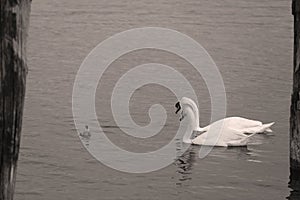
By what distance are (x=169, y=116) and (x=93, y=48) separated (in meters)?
6.06

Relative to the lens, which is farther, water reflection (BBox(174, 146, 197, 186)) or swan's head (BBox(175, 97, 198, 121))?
swan's head (BBox(175, 97, 198, 121))

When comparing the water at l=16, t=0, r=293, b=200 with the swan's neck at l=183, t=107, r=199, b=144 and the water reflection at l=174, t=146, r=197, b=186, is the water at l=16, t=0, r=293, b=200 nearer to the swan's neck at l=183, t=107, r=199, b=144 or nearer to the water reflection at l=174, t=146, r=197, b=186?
the water reflection at l=174, t=146, r=197, b=186

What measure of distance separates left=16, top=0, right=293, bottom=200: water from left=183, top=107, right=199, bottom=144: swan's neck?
0.64 ft

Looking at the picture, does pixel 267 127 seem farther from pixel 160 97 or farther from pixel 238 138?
pixel 160 97

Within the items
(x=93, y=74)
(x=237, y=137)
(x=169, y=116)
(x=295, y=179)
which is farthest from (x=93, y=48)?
(x=295, y=179)

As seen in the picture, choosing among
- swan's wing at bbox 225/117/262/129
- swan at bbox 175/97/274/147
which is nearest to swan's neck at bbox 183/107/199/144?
swan at bbox 175/97/274/147

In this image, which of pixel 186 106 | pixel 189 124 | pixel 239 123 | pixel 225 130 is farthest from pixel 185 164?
pixel 186 106

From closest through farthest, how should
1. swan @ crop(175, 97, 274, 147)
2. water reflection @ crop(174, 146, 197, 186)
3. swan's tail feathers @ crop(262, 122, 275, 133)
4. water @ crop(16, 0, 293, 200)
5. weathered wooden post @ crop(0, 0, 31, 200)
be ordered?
weathered wooden post @ crop(0, 0, 31, 200), water @ crop(16, 0, 293, 200), water reflection @ crop(174, 146, 197, 186), swan @ crop(175, 97, 274, 147), swan's tail feathers @ crop(262, 122, 275, 133)

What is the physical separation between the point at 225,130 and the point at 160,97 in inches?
98.4

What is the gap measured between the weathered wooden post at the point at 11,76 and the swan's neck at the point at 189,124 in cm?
893

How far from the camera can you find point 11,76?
3.97 metres

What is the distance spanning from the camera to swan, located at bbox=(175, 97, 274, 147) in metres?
13.0

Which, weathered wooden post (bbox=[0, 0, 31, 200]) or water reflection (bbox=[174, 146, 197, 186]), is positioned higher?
weathered wooden post (bbox=[0, 0, 31, 200])

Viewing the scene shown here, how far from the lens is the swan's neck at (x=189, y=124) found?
13.1 meters
